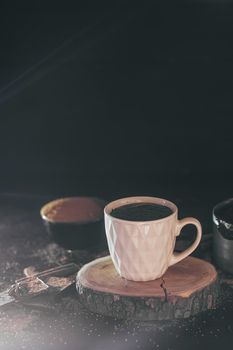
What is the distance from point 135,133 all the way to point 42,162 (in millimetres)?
211

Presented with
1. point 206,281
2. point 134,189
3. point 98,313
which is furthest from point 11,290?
point 134,189

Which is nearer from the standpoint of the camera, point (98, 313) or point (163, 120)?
point (98, 313)

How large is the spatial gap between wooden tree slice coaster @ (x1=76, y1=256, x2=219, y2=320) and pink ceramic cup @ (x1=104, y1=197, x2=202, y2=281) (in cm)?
2

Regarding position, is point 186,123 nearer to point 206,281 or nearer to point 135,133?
point 135,133

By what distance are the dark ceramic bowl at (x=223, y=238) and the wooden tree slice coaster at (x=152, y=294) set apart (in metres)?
0.05

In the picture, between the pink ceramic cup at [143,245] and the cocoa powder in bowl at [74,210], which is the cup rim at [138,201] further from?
the cocoa powder in bowl at [74,210]

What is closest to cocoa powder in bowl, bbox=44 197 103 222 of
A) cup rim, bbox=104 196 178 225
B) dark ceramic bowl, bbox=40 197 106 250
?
dark ceramic bowl, bbox=40 197 106 250

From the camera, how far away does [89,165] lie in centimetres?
122

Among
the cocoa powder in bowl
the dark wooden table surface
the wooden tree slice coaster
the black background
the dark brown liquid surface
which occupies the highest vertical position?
the black background

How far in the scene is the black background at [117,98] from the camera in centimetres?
110

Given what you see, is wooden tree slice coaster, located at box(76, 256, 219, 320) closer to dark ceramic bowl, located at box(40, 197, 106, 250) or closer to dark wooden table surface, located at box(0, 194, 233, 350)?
dark wooden table surface, located at box(0, 194, 233, 350)

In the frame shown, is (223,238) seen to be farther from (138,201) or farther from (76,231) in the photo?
(76,231)

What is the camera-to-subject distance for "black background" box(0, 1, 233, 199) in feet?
3.60

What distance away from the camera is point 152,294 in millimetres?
716
